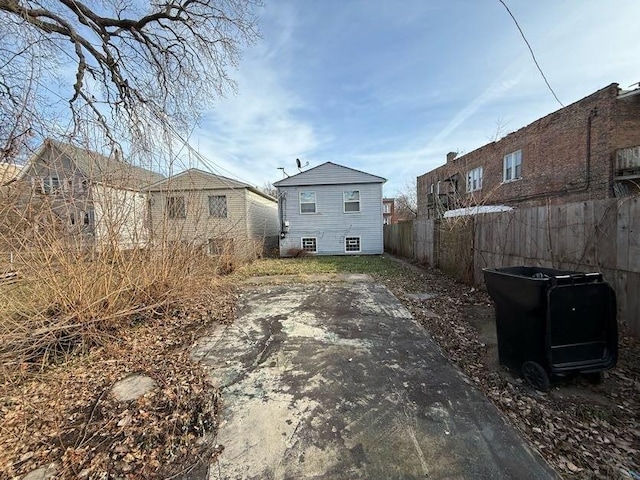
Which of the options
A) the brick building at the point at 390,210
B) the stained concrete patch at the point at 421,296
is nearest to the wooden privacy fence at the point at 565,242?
the stained concrete patch at the point at 421,296

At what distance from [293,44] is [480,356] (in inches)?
314

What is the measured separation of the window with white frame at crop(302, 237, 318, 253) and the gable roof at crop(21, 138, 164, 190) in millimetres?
10920

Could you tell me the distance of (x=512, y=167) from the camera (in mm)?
14984

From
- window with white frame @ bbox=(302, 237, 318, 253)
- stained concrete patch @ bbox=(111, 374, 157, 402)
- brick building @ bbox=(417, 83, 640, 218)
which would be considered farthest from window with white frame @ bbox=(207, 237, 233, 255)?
window with white frame @ bbox=(302, 237, 318, 253)

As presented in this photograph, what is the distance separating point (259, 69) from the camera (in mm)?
8320

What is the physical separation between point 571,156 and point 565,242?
10.3m

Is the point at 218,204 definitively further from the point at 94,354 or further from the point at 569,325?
the point at 569,325

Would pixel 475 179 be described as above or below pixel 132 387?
above

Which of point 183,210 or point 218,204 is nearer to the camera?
point 183,210

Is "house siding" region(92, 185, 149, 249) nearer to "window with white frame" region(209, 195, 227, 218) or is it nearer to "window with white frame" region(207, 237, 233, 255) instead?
"window with white frame" region(207, 237, 233, 255)

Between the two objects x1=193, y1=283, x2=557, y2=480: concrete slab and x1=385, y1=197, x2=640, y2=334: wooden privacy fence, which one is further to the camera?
x1=385, y1=197, x2=640, y2=334: wooden privacy fence

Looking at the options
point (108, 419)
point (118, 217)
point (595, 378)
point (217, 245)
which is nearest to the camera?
point (108, 419)

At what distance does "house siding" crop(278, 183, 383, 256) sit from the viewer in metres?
14.7

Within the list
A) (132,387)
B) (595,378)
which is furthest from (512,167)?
(132,387)
